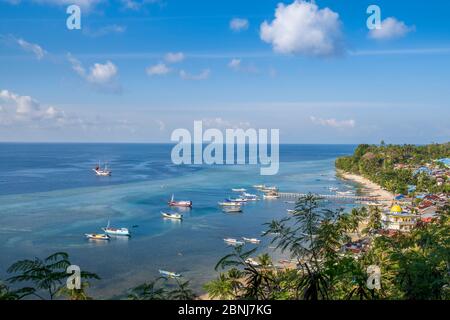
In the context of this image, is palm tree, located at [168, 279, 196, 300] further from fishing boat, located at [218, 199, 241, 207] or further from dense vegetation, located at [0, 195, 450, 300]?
fishing boat, located at [218, 199, 241, 207]

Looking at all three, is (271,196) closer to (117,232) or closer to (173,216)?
(173,216)

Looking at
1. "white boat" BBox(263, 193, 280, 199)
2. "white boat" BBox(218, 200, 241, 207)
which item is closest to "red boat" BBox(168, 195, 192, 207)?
"white boat" BBox(218, 200, 241, 207)

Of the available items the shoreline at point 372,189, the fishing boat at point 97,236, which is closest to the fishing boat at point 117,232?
the fishing boat at point 97,236

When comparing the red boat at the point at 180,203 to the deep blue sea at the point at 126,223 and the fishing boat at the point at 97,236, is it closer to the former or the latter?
the deep blue sea at the point at 126,223

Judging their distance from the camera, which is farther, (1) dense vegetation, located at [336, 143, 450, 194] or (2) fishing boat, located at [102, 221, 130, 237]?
(1) dense vegetation, located at [336, 143, 450, 194]

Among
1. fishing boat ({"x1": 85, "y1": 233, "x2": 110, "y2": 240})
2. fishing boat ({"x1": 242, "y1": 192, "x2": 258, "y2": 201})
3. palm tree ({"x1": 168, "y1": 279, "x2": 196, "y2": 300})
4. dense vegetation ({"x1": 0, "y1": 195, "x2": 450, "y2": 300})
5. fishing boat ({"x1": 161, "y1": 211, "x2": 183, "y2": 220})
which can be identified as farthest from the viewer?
fishing boat ({"x1": 242, "y1": 192, "x2": 258, "y2": 201})
